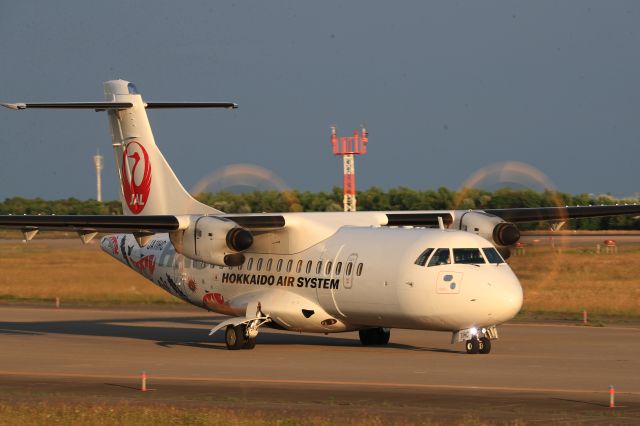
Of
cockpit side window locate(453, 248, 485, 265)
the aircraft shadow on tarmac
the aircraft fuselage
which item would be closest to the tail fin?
the aircraft fuselage

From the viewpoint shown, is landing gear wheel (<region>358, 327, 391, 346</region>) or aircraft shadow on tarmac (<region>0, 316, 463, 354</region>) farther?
aircraft shadow on tarmac (<region>0, 316, 463, 354</region>)

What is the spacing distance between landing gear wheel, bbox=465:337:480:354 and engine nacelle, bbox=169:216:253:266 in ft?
16.5

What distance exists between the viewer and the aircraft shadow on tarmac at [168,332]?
1003 inches

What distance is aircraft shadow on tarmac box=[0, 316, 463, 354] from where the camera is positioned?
2548 cm

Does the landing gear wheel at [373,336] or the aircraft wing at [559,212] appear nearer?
the landing gear wheel at [373,336]

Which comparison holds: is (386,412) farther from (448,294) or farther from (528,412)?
(448,294)

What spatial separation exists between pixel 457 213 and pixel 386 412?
36.0ft

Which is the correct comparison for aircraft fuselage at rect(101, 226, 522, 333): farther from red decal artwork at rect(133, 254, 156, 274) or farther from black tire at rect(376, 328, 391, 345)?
black tire at rect(376, 328, 391, 345)

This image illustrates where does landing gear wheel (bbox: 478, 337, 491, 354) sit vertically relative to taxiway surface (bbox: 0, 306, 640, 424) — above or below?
above

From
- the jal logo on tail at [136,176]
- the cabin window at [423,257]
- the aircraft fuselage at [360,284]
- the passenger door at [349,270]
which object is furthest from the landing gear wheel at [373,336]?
the jal logo on tail at [136,176]

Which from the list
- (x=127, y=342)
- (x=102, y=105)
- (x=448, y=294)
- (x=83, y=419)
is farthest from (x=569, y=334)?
(x=83, y=419)

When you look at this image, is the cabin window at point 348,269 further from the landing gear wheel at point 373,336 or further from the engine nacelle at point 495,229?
the engine nacelle at point 495,229

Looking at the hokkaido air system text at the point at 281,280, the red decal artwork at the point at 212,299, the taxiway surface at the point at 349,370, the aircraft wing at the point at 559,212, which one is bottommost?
the taxiway surface at the point at 349,370

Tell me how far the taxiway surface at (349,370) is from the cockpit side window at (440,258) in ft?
6.04
